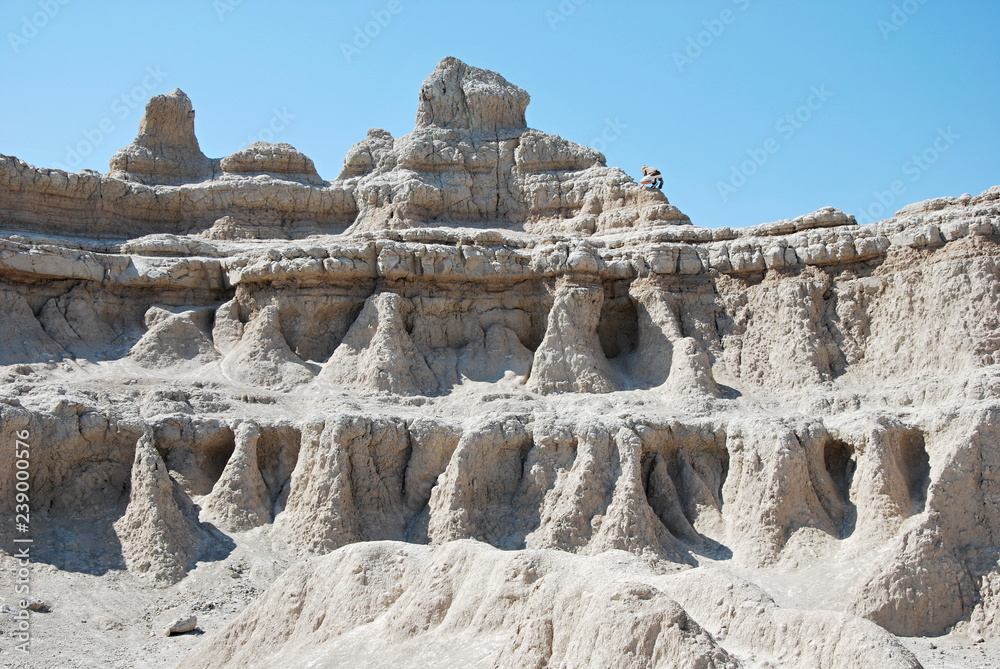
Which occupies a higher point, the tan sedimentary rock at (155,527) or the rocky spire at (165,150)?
the rocky spire at (165,150)

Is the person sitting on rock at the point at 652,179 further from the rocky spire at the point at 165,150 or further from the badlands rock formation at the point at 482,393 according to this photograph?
the rocky spire at the point at 165,150

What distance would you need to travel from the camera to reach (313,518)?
21.2 meters

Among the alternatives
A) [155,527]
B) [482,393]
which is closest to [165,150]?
[482,393]

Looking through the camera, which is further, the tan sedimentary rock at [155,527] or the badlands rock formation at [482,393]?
the tan sedimentary rock at [155,527]

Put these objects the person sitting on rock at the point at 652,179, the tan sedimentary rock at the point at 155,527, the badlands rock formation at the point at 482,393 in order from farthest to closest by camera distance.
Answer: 1. the person sitting on rock at the point at 652,179
2. the tan sedimentary rock at the point at 155,527
3. the badlands rock formation at the point at 482,393


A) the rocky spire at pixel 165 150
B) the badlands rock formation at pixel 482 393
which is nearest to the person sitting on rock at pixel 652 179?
the badlands rock formation at pixel 482 393

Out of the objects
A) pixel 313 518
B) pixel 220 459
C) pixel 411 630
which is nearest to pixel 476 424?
pixel 313 518

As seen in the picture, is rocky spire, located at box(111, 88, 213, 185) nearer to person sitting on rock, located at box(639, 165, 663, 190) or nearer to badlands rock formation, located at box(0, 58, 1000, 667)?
badlands rock formation, located at box(0, 58, 1000, 667)

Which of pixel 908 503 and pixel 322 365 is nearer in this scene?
pixel 908 503

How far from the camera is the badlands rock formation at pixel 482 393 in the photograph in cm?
1722

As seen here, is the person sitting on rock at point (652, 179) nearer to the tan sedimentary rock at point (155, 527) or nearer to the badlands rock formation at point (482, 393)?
the badlands rock formation at point (482, 393)

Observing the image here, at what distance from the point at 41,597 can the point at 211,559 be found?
308cm

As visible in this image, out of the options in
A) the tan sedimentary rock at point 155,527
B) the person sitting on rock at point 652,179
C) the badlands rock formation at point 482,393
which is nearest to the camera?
the badlands rock formation at point 482,393

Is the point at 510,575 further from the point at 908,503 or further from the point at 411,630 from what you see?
the point at 908,503
